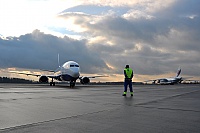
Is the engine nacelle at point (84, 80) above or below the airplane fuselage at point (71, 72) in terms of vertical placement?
below

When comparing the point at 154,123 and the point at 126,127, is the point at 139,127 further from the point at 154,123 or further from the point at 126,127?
the point at 154,123

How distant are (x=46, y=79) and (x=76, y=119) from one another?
39249 mm

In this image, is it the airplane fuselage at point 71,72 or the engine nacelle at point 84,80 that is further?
the engine nacelle at point 84,80

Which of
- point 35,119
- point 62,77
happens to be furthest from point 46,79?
point 35,119

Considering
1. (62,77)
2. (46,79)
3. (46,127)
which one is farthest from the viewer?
(46,79)

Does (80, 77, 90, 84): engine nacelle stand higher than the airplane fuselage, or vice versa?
the airplane fuselage

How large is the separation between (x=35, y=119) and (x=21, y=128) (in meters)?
1.14

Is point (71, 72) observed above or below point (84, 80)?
above

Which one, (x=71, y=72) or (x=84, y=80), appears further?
(x=84, y=80)

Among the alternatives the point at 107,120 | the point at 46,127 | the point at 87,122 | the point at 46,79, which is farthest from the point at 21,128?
the point at 46,79

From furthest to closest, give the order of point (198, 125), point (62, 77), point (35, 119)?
point (62, 77), point (35, 119), point (198, 125)

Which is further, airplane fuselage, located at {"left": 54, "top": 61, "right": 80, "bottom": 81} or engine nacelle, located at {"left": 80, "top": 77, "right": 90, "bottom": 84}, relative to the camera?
engine nacelle, located at {"left": 80, "top": 77, "right": 90, "bottom": 84}

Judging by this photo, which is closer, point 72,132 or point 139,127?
point 72,132

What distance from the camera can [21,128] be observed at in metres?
Answer: 5.15
